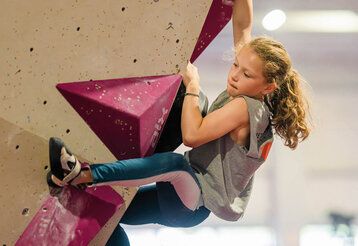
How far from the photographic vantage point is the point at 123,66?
56.1 inches

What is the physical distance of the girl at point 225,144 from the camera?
1348 mm

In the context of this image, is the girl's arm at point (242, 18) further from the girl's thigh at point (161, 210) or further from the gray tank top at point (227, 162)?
the girl's thigh at point (161, 210)

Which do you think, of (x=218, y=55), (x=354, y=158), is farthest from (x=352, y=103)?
(x=218, y=55)

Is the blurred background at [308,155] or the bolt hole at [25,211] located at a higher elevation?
the bolt hole at [25,211]

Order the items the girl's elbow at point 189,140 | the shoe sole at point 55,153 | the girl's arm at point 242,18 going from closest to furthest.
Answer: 1. the shoe sole at point 55,153
2. the girl's elbow at point 189,140
3. the girl's arm at point 242,18

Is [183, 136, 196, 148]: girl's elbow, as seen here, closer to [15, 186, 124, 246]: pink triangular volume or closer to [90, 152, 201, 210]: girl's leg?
[90, 152, 201, 210]: girl's leg

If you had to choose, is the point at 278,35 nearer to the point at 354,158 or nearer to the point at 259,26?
the point at 259,26

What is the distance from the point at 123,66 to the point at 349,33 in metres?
2.74

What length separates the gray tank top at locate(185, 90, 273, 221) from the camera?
1446mm

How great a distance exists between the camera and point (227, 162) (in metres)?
1.46

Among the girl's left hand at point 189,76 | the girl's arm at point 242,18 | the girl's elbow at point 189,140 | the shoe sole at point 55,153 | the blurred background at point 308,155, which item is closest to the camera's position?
the shoe sole at point 55,153

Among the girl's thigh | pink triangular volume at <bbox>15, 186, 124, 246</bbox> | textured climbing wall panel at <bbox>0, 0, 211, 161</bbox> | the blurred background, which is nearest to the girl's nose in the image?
textured climbing wall panel at <bbox>0, 0, 211, 161</bbox>

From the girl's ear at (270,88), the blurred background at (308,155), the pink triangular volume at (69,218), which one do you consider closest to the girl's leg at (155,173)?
the pink triangular volume at (69,218)

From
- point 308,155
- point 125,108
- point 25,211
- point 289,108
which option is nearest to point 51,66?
point 125,108
